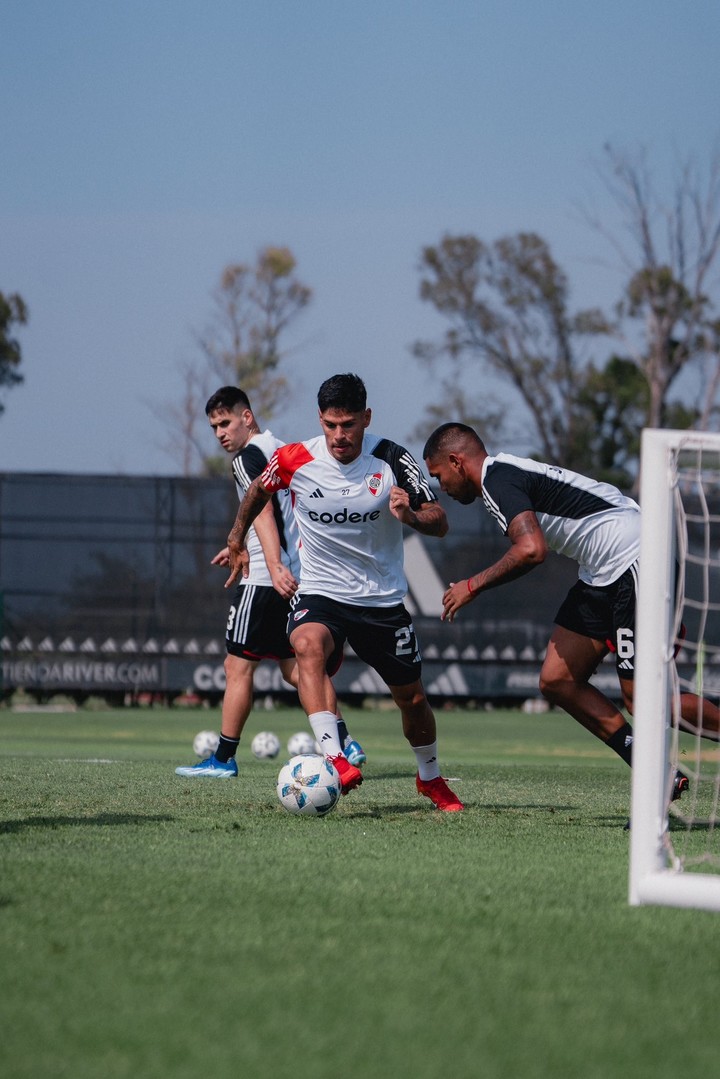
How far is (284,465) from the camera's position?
7.10 meters

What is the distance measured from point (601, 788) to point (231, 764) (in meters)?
2.31

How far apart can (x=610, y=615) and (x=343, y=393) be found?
5.45ft

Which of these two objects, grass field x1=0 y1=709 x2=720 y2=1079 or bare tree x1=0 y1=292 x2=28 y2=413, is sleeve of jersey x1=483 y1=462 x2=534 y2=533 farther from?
bare tree x1=0 y1=292 x2=28 y2=413

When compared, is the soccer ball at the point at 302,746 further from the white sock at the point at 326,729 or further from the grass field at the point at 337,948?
the white sock at the point at 326,729

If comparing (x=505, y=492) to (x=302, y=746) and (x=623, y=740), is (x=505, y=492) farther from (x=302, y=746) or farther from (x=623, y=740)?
(x=302, y=746)

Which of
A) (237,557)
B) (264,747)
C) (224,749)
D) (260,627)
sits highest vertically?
(237,557)

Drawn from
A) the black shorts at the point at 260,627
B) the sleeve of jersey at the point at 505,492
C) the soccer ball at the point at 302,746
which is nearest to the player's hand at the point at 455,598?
the sleeve of jersey at the point at 505,492

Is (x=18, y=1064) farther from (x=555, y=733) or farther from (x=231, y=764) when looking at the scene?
(x=555, y=733)

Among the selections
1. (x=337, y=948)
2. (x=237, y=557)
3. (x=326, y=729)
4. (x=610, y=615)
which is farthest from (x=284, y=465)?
(x=337, y=948)

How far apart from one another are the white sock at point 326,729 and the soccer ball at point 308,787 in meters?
0.39

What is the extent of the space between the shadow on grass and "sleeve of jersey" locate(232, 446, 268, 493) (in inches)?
102

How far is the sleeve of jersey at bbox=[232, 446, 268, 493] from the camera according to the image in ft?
27.2

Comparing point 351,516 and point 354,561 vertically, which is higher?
point 351,516

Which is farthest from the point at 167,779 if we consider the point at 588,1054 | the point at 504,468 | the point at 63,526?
the point at 63,526
